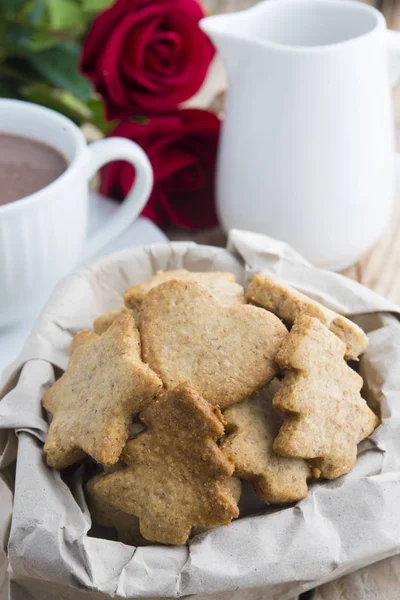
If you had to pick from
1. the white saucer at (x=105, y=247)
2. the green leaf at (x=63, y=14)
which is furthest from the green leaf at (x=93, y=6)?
the white saucer at (x=105, y=247)

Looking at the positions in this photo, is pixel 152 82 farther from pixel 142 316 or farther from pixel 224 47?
pixel 142 316

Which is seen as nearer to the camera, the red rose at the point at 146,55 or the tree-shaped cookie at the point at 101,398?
the tree-shaped cookie at the point at 101,398

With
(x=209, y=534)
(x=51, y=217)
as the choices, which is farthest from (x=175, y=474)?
(x=51, y=217)

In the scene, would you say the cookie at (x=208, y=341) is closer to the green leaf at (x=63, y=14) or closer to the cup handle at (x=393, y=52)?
the cup handle at (x=393, y=52)

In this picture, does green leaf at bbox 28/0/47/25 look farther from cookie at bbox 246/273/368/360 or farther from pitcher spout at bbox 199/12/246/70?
cookie at bbox 246/273/368/360

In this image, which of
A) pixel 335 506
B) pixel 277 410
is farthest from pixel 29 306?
pixel 335 506

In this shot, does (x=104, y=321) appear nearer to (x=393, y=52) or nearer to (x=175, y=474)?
(x=175, y=474)
